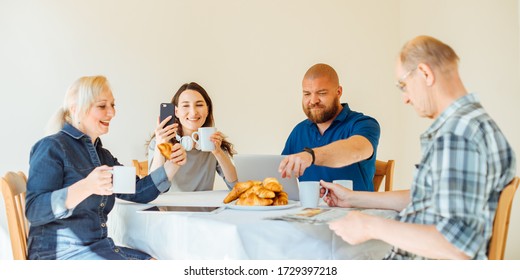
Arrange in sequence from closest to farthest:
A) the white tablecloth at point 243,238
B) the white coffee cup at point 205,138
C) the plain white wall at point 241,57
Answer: the white tablecloth at point 243,238, the white coffee cup at point 205,138, the plain white wall at point 241,57

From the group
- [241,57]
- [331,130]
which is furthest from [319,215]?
[241,57]

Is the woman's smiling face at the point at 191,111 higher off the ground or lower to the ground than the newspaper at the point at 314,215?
higher

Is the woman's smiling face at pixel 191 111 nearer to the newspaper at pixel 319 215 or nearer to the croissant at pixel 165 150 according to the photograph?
the croissant at pixel 165 150

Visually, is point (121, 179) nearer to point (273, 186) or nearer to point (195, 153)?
point (273, 186)

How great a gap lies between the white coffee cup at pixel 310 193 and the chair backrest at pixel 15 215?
733 millimetres

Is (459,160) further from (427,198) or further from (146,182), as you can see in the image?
(146,182)

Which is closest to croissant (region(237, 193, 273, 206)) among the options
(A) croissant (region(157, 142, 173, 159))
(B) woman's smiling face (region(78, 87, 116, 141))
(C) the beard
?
(A) croissant (region(157, 142, 173, 159))

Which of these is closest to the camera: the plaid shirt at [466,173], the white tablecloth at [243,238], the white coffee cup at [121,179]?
the plaid shirt at [466,173]

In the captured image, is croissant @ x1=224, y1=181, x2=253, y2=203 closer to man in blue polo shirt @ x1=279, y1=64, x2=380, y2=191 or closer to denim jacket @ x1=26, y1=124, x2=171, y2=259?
denim jacket @ x1=26, y1=124, x2=171, y2=259

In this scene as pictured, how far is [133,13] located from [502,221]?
7.82 feet

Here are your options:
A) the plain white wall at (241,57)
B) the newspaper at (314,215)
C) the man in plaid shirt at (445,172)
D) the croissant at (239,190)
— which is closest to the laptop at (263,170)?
the croissant at (239,190)

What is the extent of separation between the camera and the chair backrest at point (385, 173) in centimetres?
227

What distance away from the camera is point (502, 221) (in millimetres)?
970
